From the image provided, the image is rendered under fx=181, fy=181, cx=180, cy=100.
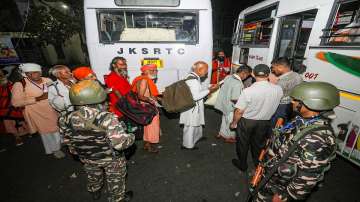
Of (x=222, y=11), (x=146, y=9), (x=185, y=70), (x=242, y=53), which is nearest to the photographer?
(x=146, y=9)

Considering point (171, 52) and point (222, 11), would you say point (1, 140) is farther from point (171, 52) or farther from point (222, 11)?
point (222, 11)

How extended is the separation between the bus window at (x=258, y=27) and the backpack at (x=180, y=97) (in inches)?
141

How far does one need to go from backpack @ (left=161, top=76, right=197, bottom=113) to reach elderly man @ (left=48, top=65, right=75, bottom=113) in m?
1.95

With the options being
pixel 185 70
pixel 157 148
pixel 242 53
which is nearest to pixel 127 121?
pixel 157 148

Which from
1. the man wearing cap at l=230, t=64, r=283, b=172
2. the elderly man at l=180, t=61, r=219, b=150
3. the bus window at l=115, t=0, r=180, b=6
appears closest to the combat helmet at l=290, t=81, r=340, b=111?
the man wearing cap at l=230, t=64, r=283, b=172

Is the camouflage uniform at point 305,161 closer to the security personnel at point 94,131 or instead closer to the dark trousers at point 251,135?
the dark trousers at point 251,135

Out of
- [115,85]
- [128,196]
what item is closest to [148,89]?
[115,85]

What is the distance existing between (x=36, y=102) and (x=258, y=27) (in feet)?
21.8

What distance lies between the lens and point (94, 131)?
2.08 meters

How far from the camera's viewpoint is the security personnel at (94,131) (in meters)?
2.02

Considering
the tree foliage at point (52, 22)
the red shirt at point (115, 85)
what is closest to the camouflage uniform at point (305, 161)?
the red shirt at point (115, 85)

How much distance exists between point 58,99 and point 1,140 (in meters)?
3.33

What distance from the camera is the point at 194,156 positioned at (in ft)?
13.2

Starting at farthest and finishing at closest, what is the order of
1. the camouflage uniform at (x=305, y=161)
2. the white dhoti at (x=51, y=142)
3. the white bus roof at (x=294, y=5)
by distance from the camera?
the white dhoti at (x=51, y=142), the white bus roof at (x=294, y=5), the camouflage uniform at (x=305, y=161)
